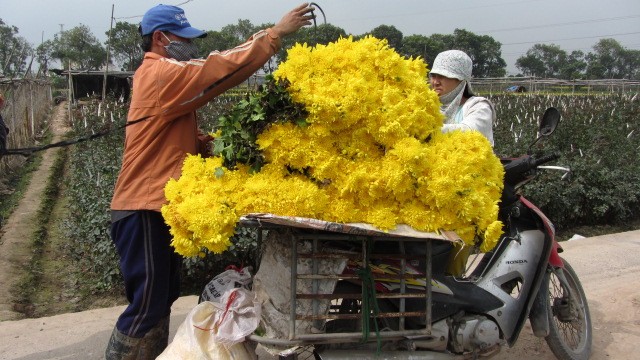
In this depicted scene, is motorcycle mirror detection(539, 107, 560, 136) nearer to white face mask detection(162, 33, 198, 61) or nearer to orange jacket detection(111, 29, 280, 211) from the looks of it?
orange jacket detection(111, 29, 280, 211)

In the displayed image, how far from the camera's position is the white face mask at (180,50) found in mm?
Answer: 2582

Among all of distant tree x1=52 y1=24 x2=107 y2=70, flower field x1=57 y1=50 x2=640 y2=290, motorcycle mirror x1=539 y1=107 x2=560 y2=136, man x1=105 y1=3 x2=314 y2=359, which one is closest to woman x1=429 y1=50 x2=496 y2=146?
motorcycle mirror x1=539 y1=107 x2=560 y2=136

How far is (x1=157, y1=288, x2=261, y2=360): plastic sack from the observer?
231 centimetres

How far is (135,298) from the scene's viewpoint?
256 cm

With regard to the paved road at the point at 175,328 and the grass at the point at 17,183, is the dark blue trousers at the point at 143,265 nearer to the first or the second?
the paved road at the point at 175,328

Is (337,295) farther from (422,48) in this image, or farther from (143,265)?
(422,48)

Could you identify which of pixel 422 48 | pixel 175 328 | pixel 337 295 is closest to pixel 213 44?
pixel 422 48

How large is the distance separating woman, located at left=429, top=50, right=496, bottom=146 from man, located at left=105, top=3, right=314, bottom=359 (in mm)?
1044

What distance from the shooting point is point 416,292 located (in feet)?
8.35

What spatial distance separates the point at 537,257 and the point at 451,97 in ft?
3.35

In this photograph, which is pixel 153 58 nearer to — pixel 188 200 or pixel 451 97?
pixel 188 200

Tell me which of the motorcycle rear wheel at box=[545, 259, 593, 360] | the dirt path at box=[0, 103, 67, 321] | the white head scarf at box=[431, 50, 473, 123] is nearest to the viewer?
the white head scarf at box=[431, 50, 473, 123]

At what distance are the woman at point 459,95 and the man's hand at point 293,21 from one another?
3.37 feet

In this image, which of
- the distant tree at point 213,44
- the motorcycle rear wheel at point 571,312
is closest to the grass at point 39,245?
the distant tree at point 213,44
